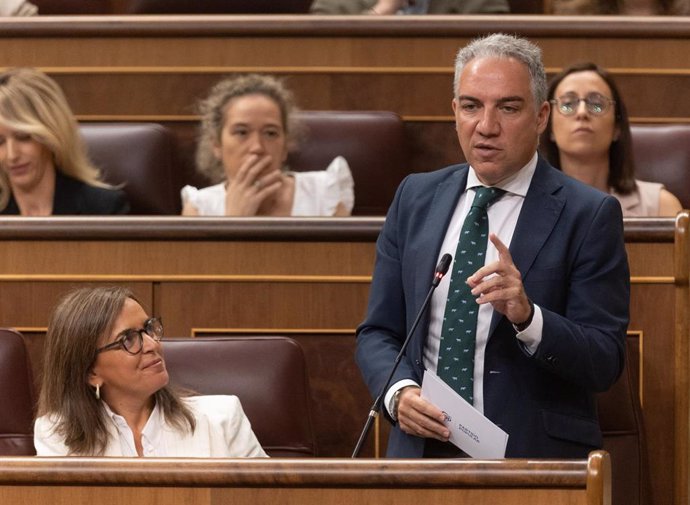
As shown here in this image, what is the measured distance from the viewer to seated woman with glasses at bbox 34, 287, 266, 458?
1.09 m

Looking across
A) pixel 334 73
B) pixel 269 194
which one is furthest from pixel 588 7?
pixel 269 194

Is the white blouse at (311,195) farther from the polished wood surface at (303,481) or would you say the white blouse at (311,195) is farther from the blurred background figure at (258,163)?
the polished wood surface at (303,481)

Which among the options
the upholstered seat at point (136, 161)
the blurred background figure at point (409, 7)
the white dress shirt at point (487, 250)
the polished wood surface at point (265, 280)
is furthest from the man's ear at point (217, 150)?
the white dress shirt at point (487, 250)

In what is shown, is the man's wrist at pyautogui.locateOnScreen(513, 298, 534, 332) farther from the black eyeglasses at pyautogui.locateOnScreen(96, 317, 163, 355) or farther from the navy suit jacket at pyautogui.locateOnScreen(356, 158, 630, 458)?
the black eyeglasses at pyautogui.locateOnScreen(96, 317, 163, 355)

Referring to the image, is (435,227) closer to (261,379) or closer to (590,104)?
(261,379)

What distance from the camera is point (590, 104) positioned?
59.6 inches

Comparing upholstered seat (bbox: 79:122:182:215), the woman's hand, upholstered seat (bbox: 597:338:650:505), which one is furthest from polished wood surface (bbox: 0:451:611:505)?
upholstered seat (bbox: 79:122:182:215)

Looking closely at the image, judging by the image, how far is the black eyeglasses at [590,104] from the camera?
4.96 ft

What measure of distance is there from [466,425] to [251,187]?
675mm

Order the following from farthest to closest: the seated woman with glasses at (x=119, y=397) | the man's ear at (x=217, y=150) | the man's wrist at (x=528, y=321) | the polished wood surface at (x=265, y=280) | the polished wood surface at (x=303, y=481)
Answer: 1. the man's ear at (x=217, y=150)
2. the polished wood surface at (x=265, y=280)
3. the seated woman with glasses at (x=119, y=397)
4. the man's wrist at (x=528, y=321)
5. the polished wood surface at (x=303, y=481)

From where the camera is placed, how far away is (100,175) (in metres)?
1.68

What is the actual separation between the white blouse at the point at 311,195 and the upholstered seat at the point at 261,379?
17.0 inches

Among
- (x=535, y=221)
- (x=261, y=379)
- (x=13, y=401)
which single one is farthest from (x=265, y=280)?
(x=535, y=221)

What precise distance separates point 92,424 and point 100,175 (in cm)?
64
